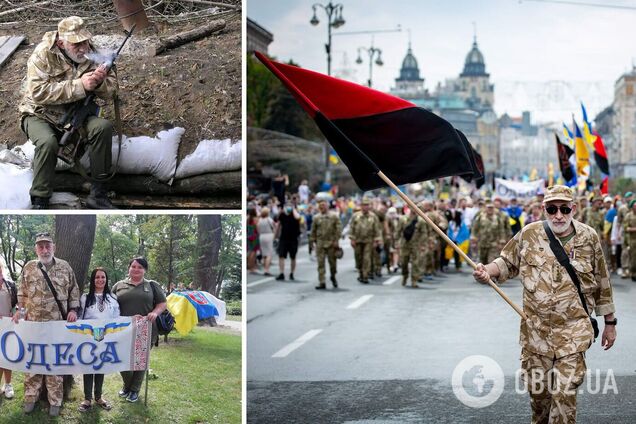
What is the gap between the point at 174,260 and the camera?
21.5ft

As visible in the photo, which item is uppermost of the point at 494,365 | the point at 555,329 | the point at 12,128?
the point at 12,128

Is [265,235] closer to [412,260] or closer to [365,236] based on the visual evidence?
[365,236]

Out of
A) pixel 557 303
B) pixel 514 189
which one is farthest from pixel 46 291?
pixel 514 189

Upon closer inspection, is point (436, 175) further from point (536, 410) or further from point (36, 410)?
point (36, 410)

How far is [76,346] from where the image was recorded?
6.41m

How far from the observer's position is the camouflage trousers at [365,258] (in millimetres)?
25984

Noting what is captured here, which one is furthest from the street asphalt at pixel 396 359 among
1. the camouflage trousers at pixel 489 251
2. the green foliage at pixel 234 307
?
the camouflage trousers at pixel 489 251

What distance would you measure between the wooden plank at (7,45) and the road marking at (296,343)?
7.52 metres

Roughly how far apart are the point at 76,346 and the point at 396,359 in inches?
275

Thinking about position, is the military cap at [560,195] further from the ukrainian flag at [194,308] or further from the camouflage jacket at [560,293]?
the ukrainian flag at [194,308]

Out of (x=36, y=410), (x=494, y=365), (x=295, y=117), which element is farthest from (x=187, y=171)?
(x=295, y=117)

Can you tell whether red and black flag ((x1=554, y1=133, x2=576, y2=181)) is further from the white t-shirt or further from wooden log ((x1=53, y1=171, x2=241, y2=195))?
the white t-shirt

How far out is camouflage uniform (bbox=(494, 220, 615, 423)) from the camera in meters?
7.57

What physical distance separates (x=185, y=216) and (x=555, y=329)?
254 centimetres
